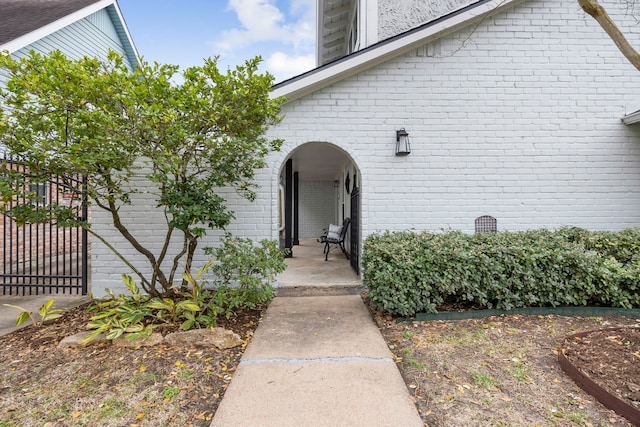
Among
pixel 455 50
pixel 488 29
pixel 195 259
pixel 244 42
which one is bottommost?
pixel 195 259

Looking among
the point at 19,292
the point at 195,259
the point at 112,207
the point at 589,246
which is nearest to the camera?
the point at 112,207

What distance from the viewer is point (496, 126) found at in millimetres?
4820

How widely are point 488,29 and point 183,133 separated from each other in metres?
4.83

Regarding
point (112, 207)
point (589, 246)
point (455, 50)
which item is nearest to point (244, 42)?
point (455, 50)

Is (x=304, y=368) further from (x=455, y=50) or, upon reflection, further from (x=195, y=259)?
(x=455, y=50)

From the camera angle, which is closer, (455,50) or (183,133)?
(183,133)

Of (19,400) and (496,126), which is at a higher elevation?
(496,126)

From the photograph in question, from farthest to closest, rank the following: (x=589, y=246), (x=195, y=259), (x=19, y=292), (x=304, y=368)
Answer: (x=19, y=292) → (x=195, y=259) → (x=589, y=246) → (x=304, y=368)

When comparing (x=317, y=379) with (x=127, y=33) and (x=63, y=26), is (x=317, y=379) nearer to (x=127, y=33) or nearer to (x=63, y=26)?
(x=63, y=26)

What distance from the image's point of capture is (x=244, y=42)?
15867 millimetres

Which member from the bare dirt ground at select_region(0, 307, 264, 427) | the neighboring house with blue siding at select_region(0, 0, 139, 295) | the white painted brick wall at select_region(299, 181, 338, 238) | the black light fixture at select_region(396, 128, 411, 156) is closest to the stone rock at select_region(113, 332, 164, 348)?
the bare dirt ground at select_region(0, 307, 264, 427)

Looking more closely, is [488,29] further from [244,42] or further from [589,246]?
[244,42]

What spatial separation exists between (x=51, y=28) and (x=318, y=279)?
862 cm

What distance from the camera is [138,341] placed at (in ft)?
10.1
